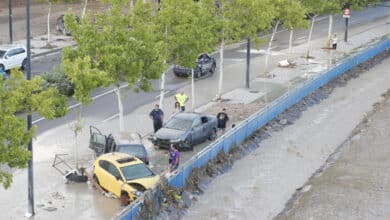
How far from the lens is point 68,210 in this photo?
22.5 metres

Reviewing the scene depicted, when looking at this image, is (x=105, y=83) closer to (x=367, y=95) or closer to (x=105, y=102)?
(x=105, y=102)

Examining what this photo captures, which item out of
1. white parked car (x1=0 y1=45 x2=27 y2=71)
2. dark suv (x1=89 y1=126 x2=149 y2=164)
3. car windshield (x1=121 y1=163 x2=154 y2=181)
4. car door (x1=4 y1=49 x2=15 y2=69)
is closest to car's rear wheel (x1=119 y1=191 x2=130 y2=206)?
car windshield (x1=121 y1=163 x2=154 y2=181)

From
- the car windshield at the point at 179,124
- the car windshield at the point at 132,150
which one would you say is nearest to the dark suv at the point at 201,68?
the car windshield at the point at 179,124

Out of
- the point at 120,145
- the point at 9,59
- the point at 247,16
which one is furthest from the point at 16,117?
the point at 9,59

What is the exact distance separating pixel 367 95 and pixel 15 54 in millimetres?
21270

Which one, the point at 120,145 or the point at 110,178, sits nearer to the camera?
the point at 110,178

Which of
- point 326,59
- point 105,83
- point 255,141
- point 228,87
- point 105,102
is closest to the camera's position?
point 105,83

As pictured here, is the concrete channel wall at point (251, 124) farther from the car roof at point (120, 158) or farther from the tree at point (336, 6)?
the tree at point (336, 6)

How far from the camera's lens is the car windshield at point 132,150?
2597cm

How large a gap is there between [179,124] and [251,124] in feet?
12.1

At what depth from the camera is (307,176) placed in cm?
2825

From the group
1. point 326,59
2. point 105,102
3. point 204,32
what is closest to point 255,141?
point 204,32

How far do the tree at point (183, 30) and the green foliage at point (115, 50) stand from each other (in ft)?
9.44

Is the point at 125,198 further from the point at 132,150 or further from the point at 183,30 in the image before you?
the point at 183,30
